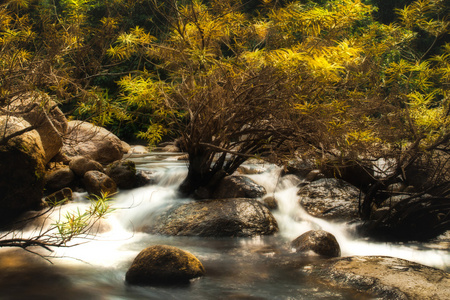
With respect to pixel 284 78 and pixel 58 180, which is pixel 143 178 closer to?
pixel 58 180

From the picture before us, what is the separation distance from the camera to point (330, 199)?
7938mm

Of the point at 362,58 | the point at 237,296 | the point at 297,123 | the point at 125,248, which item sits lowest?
the point at 237,296

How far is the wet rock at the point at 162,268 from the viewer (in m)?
4.60

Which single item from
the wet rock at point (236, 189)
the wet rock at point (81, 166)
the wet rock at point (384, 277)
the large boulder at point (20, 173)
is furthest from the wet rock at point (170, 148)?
the wet rock at point (384, 277)

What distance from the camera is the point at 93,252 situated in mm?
5695

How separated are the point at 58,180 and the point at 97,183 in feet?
2.58

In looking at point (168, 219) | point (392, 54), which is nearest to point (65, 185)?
point (168, 219)

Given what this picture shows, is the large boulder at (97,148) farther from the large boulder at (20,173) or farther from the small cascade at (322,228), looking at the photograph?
the small cascade at (322,228)

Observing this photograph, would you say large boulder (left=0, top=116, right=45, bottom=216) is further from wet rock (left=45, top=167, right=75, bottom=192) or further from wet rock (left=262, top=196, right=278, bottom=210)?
wet rock (left=262, top=196, right=278, bottom=210)

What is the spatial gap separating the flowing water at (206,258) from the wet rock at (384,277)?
0.21 metres

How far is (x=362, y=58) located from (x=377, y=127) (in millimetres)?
1649

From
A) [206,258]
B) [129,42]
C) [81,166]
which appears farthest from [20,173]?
[206,258]

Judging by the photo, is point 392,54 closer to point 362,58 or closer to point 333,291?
point 362,58

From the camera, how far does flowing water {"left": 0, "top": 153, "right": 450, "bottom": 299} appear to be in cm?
438
